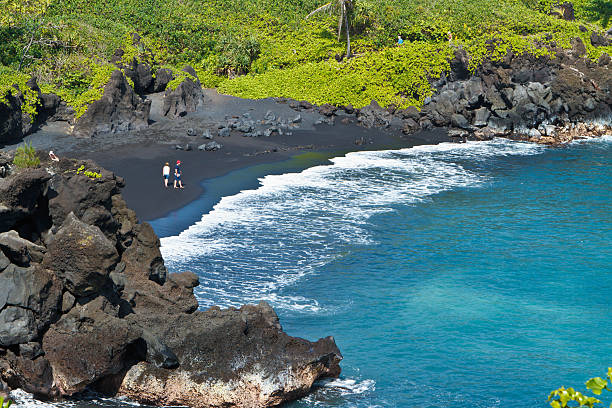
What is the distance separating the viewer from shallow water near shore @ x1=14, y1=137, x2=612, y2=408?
2298 centimetres

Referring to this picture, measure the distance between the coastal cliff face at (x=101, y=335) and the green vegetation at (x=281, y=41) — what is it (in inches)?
1400

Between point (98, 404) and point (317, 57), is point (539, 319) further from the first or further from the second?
point (317, 57)

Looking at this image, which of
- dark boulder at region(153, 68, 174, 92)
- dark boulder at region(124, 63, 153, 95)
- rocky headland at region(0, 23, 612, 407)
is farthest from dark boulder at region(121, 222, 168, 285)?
dark boulder at region(153, 68, 174, 92)

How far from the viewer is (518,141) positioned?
5647 cm

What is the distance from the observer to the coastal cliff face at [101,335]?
18859mm

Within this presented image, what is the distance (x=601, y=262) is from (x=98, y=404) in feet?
75.0

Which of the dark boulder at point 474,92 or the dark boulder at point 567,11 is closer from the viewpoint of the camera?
the dark boulder at point 474,92

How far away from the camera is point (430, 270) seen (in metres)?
31.7

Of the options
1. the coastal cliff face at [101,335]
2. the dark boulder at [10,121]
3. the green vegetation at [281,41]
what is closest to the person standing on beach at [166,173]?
the dark boulder at [10,121]

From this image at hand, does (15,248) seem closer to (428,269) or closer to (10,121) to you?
(428,269)

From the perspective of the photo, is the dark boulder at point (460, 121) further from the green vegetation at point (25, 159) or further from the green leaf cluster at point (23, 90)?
the green vegetation at point (25, 159)

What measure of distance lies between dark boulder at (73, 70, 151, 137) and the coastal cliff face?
30669 mm

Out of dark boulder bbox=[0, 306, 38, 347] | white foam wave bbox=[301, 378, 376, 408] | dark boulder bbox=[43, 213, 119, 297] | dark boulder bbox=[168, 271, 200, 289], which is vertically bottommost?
white foam wave bbox=[301, 378, 376, 408]

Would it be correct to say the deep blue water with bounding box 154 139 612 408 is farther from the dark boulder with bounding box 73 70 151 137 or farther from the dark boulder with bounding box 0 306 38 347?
the dark boulder with bounding box 73 70 151 137
